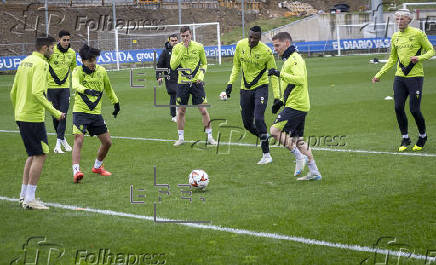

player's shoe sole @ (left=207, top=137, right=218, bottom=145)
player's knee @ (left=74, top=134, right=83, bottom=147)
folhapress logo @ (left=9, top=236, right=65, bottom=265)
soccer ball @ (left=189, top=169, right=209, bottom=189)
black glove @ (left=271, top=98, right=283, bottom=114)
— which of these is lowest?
player's shoe sole @ (left=207, top=137, right=218, bottom=145)

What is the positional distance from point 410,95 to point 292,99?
3.35 metres

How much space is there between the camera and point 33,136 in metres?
7.84

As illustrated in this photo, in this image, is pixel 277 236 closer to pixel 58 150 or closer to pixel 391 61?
pixel 391 61

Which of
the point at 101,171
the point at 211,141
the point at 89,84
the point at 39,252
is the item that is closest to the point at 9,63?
the point at 211,141

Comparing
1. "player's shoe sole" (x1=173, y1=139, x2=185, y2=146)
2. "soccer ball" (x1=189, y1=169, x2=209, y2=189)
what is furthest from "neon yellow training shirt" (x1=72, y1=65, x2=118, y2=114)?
"player's shoe sole" (x1=173, y1=139, x2=185, y2=146)

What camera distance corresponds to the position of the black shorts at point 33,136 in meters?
Result: 7.82

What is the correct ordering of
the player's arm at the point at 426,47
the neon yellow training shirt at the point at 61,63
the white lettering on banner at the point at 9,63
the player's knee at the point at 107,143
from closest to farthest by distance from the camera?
the player's knee at the point at 107,143, the player's arm at the point at 426,47, the neon yellow training shirt at the point at 61,63, the white lettering on banner at the point at 9,63

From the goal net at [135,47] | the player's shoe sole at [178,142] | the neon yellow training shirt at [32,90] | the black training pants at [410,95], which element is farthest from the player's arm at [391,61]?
the goal net at [135,47]

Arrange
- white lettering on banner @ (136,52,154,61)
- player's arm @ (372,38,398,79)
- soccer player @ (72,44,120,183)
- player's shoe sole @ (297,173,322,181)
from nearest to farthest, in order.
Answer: player's shoe sole @ (297,173,322,181) → soccer player @ (72,44,120,183) → player's arm @ (372,38,398,79) → white lettering on banner @ (136,52,154,61)

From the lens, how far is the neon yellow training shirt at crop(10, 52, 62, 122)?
7.64 m

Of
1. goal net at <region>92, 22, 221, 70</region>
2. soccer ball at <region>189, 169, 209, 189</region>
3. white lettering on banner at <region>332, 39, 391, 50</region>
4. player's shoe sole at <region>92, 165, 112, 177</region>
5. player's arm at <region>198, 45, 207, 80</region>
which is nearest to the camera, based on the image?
soccer ball at <region>189, 169, 209, 189</region>

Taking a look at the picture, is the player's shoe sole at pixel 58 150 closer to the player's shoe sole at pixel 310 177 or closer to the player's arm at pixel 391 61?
the player's shoe sole at pixel 310 177

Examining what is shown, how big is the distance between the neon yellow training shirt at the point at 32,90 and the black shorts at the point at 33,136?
0.06m

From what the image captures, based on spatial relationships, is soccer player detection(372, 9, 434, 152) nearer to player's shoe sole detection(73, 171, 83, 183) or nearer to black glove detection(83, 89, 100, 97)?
black glove detection(83, 89, 100, 97)
